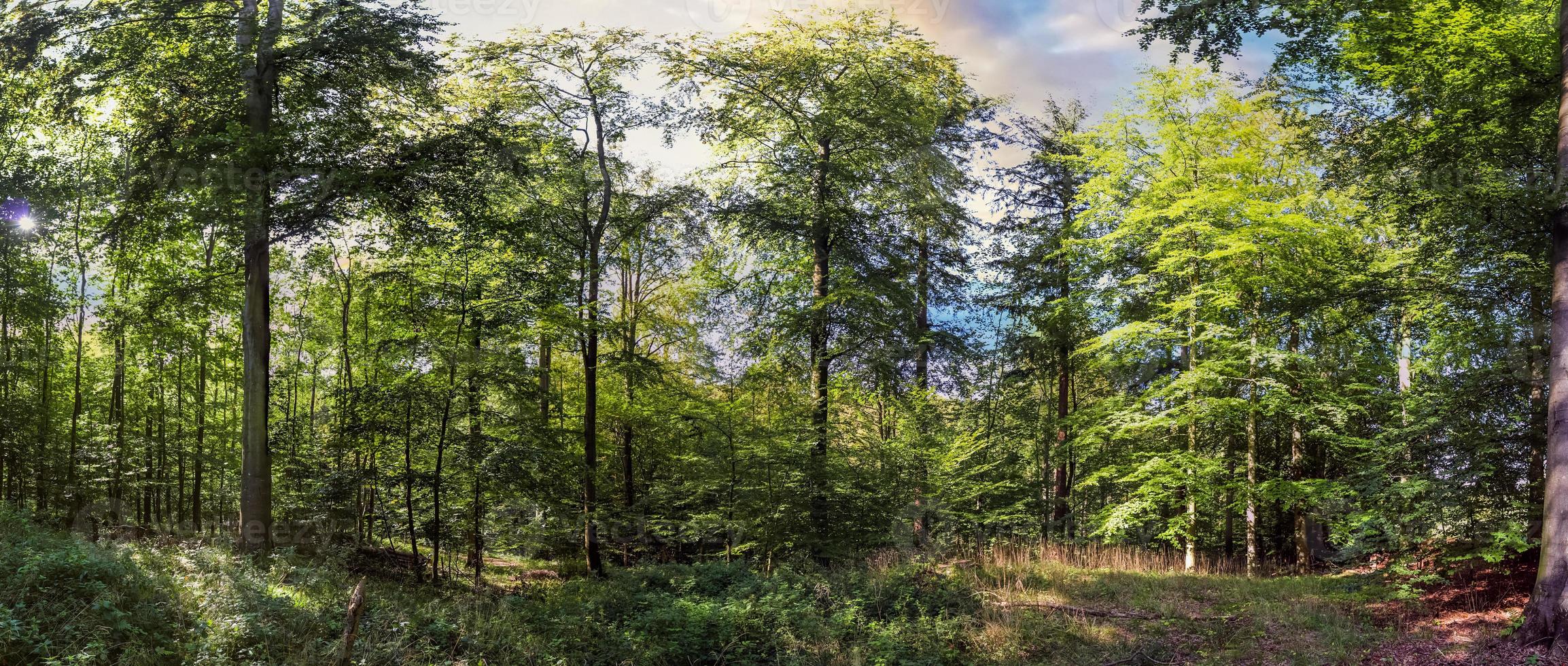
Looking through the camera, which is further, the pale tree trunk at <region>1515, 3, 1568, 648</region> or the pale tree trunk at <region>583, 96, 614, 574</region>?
the pale tree trunk at <region>583, 96, 614, 574</region>

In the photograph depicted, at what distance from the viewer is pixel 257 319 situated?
11.0 meters

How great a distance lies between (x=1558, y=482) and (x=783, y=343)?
11.0 m

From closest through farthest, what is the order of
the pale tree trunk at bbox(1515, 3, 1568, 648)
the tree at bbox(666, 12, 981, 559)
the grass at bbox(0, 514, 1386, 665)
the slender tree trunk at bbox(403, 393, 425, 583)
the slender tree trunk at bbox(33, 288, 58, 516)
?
the grass at bbox(0, 514, 1386, 665) → the pale tree trunk at bbox(1515, 3, 1568, 648) → the slender tree trunk at bbox(403, 393, 425, 583) → the tree at bbox(666, 12, 981, 559) → the slender tree trunk at bbox(33, 288, 58, 516)

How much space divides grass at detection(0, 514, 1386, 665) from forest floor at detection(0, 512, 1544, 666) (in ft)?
0.09

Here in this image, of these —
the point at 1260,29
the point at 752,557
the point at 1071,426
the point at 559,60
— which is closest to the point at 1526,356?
the point at 1260,29

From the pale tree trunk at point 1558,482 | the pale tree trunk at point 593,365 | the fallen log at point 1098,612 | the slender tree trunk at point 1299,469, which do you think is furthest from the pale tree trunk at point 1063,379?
the pale tree trunk at point 593,365

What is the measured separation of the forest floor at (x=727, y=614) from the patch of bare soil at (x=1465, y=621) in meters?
0.03

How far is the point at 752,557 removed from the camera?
46.4ft

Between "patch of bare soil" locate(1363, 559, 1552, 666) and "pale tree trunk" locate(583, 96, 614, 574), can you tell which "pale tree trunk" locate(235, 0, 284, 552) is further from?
"patch of bare soil" locate(1363, 559, 1552, 666)

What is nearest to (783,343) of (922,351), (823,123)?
(922,351)

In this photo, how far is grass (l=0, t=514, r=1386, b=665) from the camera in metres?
Answer: 5.86

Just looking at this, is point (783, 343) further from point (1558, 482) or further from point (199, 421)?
point (199, 421)

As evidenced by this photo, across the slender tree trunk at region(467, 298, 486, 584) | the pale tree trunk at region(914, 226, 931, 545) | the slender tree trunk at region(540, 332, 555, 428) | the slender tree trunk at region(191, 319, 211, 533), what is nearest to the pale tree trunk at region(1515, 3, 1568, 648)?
the pale tree trunk at region(914, 226, 931, 545)

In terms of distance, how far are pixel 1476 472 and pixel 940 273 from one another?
34.9ft
